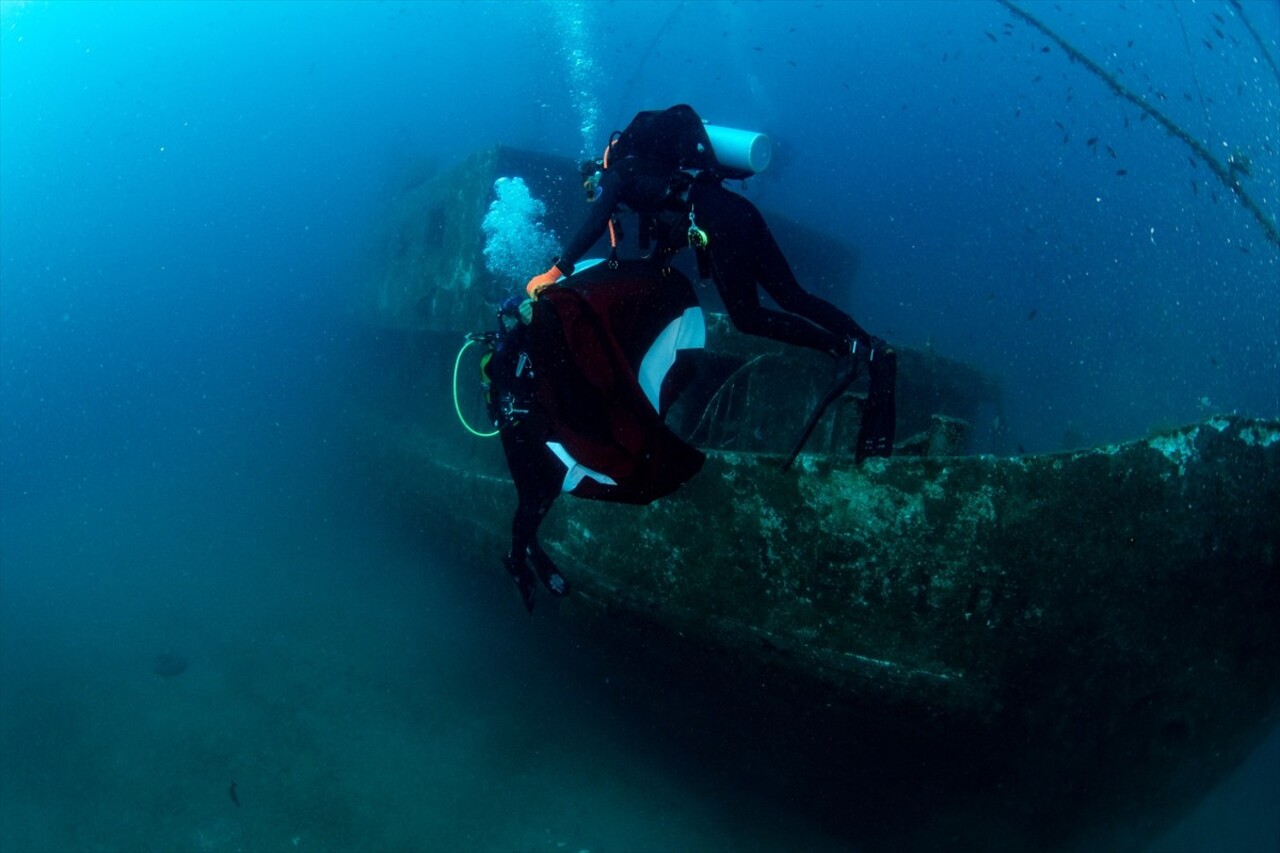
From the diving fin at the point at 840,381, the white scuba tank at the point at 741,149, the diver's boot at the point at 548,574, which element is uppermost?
the white scuba tank at the point at 741,149

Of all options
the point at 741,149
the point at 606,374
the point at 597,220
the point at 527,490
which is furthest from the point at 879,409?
the point at 527,490

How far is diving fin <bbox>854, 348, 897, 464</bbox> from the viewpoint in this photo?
272cm

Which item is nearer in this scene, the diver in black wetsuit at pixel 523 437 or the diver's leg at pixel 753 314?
the diver's leg at pixel 753 314

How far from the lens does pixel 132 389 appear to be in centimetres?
2266

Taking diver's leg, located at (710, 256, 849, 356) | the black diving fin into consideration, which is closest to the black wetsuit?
diver's leg, located at (710, 256, 849, 356)

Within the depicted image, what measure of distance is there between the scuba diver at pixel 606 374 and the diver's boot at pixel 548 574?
761 mm

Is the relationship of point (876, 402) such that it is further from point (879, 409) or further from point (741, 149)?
point (741, 149)

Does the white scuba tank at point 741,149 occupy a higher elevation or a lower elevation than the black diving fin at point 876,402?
higher

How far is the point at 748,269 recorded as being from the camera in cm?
289

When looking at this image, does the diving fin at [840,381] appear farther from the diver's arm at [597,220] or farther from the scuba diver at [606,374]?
the diver's arm at [597,220]

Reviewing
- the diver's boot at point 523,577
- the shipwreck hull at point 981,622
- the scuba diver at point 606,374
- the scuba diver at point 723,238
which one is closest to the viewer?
the scuba diver at point 606,374

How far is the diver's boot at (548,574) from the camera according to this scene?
11.3 feet

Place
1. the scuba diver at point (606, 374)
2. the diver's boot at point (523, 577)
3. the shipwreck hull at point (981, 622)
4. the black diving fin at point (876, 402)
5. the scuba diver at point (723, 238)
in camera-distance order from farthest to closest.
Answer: the diver's boot at point (523, 577) → the shipwreck hull at point (981, 622) → the scuba diver at point (723, 238) → the black diving fin at point (876, 402) → the scuba diver at point (606, 374)

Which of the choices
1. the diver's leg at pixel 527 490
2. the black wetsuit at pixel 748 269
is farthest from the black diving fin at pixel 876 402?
the diver's leg at pixel 527 490
